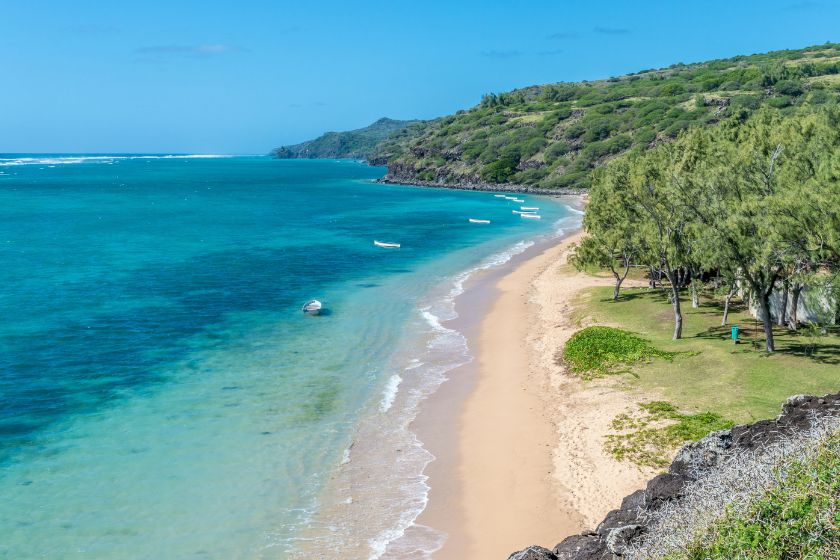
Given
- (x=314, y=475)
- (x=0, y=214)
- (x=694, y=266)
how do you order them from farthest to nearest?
(x=0, y=214) → (x=694, y=266) → (x=314, y=475)

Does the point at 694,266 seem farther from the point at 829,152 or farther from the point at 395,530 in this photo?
the point at 395,530

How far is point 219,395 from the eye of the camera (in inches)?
1227

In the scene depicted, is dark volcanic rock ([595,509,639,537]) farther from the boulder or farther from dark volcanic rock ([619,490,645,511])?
the boulder

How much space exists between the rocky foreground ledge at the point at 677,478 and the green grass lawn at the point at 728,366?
21.8 feet

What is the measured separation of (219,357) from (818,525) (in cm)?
3191

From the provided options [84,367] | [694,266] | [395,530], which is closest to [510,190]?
[694,266]

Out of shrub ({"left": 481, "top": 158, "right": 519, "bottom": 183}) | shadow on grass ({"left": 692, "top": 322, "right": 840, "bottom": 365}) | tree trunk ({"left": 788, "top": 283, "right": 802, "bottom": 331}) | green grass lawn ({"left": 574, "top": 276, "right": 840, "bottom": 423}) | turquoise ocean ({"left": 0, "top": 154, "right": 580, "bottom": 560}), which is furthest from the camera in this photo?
shrub ({"left": 481, "top": 158, "right": 519, "bottom": 183})

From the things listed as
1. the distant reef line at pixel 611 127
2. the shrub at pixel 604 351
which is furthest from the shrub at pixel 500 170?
the shrub at pixel 604 351

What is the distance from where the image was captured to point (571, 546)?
589 inches

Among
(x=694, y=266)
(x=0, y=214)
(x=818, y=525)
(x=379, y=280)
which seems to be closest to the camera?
(x=818, y=525)

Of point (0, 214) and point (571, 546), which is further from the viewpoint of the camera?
point (0, 214)

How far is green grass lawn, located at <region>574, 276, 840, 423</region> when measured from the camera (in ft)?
82.6

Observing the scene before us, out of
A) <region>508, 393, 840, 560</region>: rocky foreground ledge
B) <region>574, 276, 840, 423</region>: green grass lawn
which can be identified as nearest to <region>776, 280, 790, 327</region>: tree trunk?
<region>574, 276, 840, 423</region>: green grass lawn

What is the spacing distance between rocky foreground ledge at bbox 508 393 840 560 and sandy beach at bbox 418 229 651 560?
3839 millimetres
